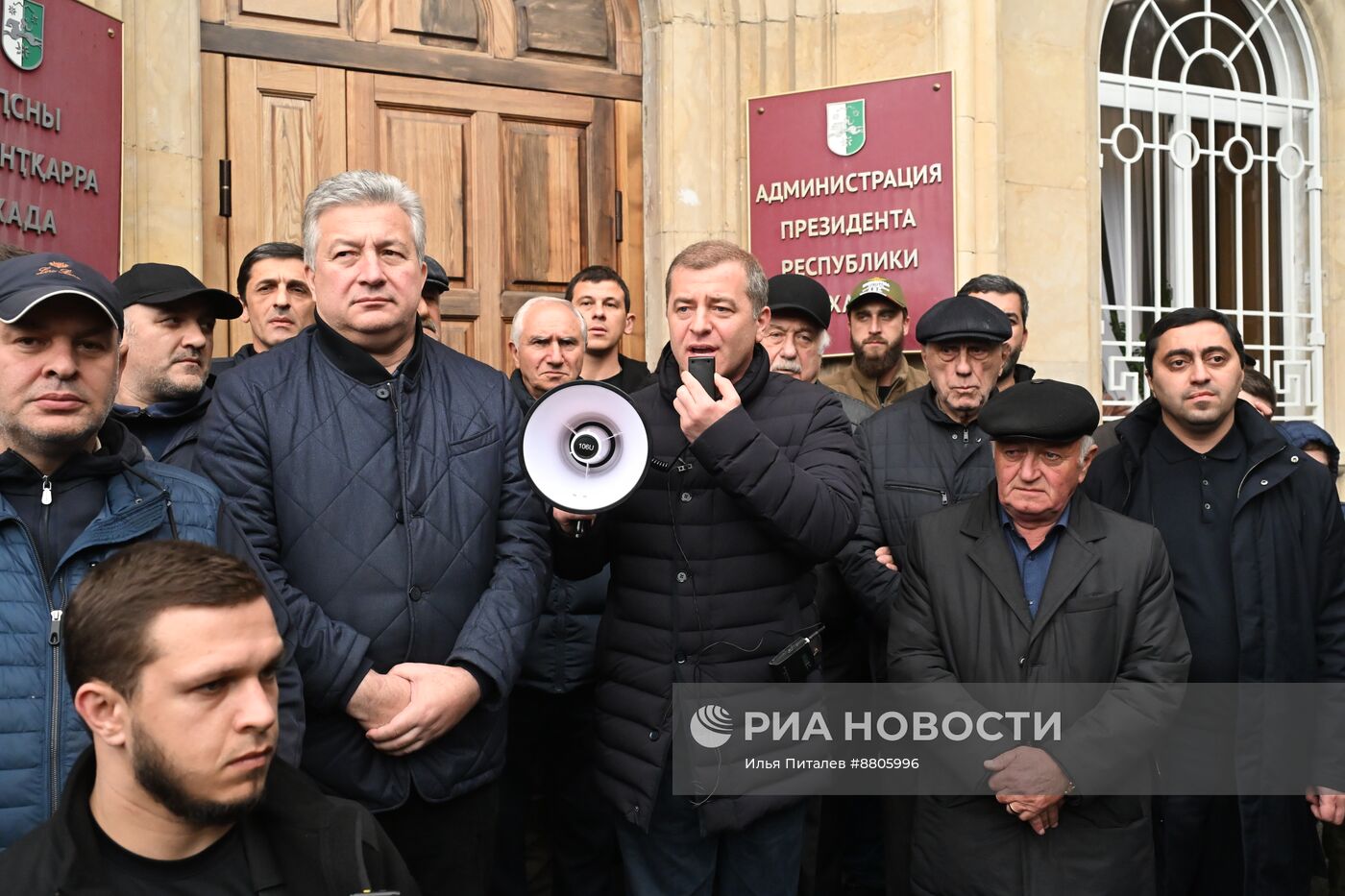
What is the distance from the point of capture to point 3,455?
2277mm

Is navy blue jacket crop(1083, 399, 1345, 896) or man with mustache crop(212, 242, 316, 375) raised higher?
man with mustache crop(212, 242, 316, 375)

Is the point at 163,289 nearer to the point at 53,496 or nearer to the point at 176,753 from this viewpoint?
the point at 53,496

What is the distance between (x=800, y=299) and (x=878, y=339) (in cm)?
63

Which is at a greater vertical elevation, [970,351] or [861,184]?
[861,184]

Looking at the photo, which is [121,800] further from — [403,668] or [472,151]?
[472,151]

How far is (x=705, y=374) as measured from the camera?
3154mm

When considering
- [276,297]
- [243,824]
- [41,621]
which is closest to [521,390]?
[276,297]

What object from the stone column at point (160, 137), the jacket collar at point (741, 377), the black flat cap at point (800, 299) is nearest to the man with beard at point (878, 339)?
the black flat cap at point (800, 299)

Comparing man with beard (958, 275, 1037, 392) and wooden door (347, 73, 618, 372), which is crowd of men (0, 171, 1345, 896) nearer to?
man with beard (958, 275, 1037, 392)

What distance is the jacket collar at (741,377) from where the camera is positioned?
3354 mm

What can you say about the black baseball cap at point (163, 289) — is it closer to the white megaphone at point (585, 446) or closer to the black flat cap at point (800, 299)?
the white megaphone at point (585, 446)

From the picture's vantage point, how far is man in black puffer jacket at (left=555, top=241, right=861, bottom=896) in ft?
10.5

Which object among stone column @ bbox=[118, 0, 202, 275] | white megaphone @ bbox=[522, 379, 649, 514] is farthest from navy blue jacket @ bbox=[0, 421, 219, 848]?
stone column @ bbox=[118, 0, 202, 275]

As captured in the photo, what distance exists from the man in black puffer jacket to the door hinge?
282cm
